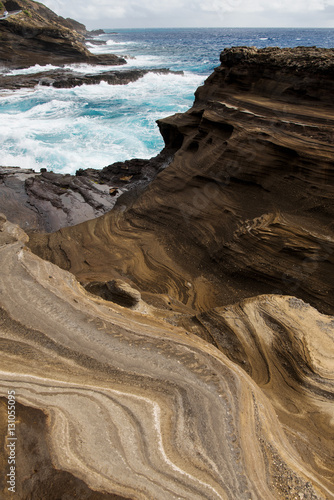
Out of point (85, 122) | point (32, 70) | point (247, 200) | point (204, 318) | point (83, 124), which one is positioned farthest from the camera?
point (32, 70)

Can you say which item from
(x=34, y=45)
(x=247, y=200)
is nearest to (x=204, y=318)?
(x=247, y=200)

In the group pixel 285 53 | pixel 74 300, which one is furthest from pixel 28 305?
pixel 285 53

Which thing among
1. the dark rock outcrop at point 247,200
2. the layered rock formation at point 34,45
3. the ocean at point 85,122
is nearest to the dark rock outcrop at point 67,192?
the dark rock outcrop at point 247,200

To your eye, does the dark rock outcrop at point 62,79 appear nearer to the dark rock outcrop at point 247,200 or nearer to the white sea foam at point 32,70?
→ the white sea foam at point 32,70

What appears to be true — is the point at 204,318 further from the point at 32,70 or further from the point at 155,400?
the point at 32,70

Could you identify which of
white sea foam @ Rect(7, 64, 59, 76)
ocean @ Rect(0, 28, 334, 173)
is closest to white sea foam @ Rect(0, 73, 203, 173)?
ocean @ Rect(0, 28, 334, 173)

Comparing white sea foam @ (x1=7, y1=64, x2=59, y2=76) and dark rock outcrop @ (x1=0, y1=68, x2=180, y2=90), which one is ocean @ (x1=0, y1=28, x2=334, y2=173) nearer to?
white sea foam @ (x1=7, y1=64, x2=59, y2=76)

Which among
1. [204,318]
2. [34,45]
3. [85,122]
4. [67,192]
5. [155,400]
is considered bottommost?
[204,318]
